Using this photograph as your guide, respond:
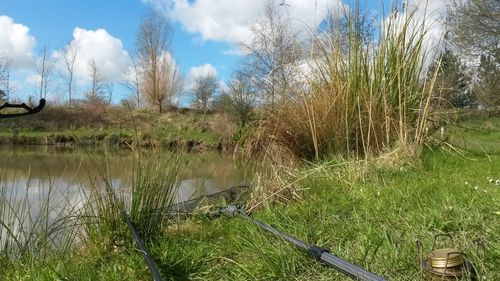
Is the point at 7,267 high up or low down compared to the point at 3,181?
down

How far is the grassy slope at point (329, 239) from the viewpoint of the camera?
1.73m

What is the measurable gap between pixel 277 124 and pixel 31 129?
28.8 metres

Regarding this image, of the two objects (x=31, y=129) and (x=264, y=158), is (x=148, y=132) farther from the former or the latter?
(x=31, y=129)

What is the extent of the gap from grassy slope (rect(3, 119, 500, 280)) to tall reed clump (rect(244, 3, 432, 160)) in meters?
1.41

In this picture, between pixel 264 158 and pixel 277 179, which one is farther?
pixel 264 158

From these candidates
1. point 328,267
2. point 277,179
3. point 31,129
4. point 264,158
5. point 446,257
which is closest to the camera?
point 446,257

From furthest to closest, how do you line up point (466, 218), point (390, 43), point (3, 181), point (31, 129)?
point (31, 129) → point (390, 43) → point (3, 181) → point (466, 218)

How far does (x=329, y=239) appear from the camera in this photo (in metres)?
2.10

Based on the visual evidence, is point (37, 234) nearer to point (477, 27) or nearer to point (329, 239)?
point (329, 239)

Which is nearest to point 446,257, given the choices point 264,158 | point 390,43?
point 264,158

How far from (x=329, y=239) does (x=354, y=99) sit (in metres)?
2.56

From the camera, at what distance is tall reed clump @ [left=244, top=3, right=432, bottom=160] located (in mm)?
4418

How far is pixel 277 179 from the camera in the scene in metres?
3.40

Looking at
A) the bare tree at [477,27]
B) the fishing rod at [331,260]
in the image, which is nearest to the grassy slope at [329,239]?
the fishing rod at [331,260]
